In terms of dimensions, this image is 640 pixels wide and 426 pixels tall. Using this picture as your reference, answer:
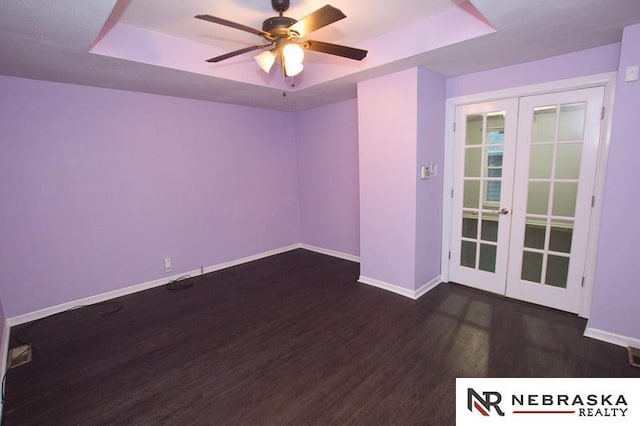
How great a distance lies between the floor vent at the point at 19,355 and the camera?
2361 mm

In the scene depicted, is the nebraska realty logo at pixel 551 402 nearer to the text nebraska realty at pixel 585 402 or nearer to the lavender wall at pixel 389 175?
the text nebraska realty at pixel 585 402

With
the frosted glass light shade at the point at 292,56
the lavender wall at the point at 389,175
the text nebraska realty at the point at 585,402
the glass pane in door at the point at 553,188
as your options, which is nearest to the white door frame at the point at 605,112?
the glass pane in door at the point at 553,188

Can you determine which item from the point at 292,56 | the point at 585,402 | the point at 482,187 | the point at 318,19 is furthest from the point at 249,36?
the point at 585,402

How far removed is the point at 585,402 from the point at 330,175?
3704mm

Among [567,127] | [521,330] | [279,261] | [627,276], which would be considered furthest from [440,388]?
[279,261]

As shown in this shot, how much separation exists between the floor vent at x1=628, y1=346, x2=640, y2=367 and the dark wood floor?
0.18 ft

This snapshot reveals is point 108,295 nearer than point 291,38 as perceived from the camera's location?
No

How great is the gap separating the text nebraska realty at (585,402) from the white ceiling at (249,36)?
2.32 m

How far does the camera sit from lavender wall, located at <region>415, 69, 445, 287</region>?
9.98ft

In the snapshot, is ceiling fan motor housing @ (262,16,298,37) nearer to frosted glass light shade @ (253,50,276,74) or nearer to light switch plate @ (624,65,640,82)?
frosted glass light shade @ (253,50,276,74)

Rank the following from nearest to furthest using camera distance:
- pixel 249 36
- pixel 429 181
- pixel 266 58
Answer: pixel 266 58 → pixel 249 36 → pixel 429 181

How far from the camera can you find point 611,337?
2373 mm

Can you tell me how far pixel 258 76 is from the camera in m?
3.34

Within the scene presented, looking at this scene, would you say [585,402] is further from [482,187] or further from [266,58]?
[266,58]
